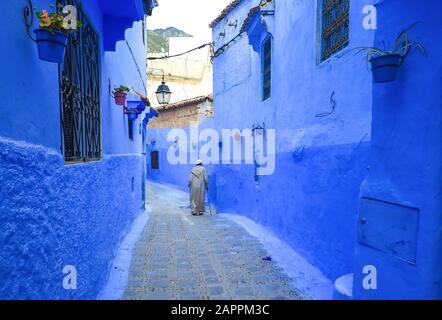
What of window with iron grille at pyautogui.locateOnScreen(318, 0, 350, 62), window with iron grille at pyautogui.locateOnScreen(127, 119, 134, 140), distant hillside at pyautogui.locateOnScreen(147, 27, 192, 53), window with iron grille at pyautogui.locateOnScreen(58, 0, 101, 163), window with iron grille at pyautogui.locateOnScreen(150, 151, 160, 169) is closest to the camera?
window with iron grille at pyautogui.locateOnScreen(58, 0, 101, 163)

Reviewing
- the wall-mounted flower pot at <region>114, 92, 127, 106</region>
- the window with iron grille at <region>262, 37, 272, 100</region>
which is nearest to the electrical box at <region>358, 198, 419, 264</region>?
the wall-mounted flower pot at <region>114, 92, 127, 106</region>

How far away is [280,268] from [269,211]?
2.23m

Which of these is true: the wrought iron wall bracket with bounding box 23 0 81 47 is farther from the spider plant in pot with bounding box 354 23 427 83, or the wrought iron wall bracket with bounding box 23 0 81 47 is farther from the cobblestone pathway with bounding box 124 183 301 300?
the cobblestone pathway with bounding box 124 183 301 300

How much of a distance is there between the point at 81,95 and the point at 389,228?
3.15m

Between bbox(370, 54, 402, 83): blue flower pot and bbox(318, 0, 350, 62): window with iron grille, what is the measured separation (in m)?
1.84

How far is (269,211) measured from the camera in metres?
7.02

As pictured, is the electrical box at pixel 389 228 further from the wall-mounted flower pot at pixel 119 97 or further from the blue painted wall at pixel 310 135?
the wall-mounted flower pot at pixel 119 97

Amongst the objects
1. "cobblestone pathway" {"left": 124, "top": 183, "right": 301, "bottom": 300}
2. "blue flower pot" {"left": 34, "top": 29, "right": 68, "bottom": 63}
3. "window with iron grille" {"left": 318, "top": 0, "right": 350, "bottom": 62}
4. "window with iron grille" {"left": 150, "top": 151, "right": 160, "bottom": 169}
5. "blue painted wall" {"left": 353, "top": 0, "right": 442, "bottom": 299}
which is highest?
"window with iron grille" {"left": 318, "top": 0, "right": 350, "bottom": 62}

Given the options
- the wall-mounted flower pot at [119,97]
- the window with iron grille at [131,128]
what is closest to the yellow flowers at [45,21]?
the wall-mounted flower pot at [119,97]

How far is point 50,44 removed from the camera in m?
2.06

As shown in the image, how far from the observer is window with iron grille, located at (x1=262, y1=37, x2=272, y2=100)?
7.15 metres

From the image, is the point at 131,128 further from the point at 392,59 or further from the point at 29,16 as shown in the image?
the point at 392,59

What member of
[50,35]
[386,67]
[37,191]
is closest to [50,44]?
[50,35]
